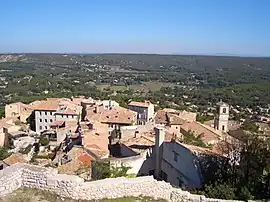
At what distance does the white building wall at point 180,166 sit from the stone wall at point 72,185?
7.93 meters

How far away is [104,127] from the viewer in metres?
33.0

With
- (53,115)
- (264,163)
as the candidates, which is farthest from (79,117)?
(264,163)

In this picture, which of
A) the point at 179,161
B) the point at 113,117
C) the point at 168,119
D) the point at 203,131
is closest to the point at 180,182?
the point at 179,161

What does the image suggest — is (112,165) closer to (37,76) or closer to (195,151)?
(195,151)

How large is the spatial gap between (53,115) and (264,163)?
39.9 metres

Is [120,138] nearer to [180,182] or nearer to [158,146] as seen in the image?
[158,146]

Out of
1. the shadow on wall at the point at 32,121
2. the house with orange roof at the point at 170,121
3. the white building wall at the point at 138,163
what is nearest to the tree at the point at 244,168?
the white building wall at the point at 138,163

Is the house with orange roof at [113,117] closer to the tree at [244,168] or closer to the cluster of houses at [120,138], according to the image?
the cluster of houses at [120,138]

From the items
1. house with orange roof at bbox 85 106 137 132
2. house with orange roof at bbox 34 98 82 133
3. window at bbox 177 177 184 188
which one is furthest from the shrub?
window at bbox 177 177 184 188

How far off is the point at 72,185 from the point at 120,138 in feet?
77.8

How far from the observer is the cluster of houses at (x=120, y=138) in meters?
21.0

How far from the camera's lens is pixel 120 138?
112 feet

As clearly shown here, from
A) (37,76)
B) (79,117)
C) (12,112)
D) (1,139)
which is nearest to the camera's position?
(1,139)

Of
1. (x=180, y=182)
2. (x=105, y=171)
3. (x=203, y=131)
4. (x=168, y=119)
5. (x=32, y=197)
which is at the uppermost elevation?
(x=32, y=197)
